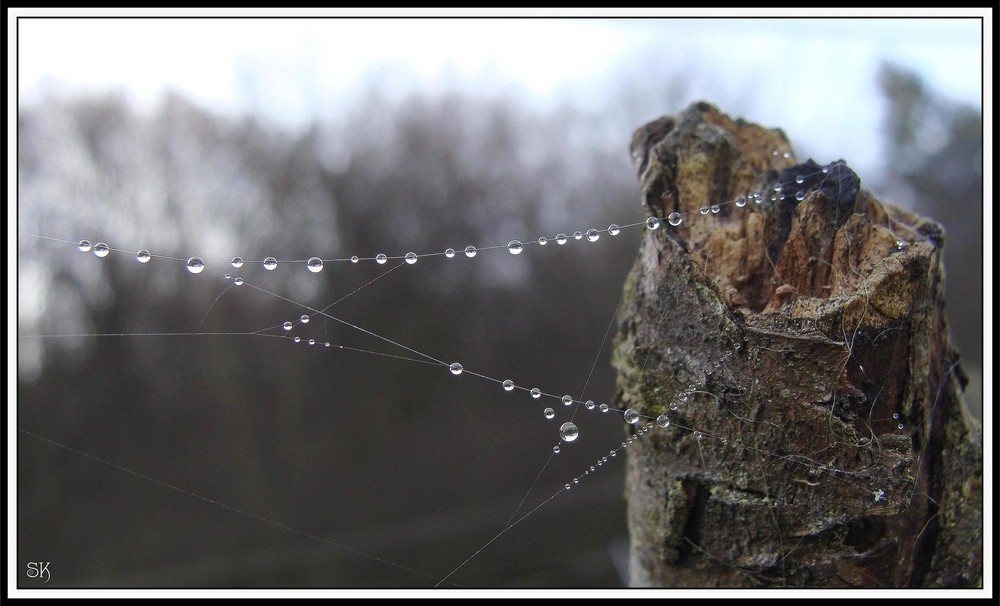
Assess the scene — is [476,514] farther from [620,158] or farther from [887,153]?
[887,153]

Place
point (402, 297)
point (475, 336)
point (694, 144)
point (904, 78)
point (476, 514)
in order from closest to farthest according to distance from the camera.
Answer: point (694, 144) → point (904, 78) → point (402, 297) → point (475, 336) → point (476, 514)

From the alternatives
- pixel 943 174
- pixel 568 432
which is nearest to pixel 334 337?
pixel 568 432

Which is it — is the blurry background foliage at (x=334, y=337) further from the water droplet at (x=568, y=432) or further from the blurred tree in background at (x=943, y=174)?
the water droplet at (x=568, y=432)

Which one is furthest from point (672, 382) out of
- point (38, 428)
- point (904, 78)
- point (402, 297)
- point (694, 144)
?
point (38, 428)

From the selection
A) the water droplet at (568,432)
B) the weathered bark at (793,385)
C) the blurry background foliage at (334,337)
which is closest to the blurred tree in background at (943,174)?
the blurry background foliage at (334,337)

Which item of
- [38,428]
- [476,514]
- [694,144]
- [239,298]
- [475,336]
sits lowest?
[476,514]
